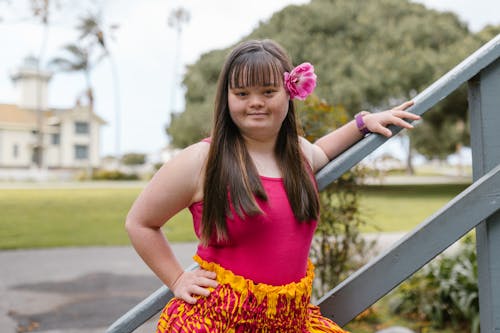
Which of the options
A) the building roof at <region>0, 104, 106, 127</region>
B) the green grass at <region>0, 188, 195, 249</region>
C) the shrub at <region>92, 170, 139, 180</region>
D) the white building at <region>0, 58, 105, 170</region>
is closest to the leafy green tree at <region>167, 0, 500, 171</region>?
the green grass at <region>0, 188, 195, 249</region>

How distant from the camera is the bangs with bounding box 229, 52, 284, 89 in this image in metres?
1.55

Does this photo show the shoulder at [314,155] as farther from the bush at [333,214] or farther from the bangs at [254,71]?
the bush at [333,214]

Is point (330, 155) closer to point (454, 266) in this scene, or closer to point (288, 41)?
point (454, 266)

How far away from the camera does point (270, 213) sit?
151 cm

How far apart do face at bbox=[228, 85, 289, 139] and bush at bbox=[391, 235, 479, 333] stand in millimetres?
3134

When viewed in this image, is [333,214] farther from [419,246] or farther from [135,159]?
[135,159]

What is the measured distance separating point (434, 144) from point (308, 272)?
4119cm

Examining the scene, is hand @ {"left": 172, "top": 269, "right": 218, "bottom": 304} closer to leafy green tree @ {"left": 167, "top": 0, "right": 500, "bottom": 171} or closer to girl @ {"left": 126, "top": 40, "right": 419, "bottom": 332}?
girl @ {"left": 126, "top": 40, "right": 419, "bottom": 332}

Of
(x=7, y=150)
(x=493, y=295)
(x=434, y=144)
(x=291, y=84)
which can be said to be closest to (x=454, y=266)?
(x=493, y=295)

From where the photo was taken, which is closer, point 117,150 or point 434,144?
point 434,144

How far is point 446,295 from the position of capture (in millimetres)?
4520

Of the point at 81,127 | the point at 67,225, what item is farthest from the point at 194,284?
the point at 81,127

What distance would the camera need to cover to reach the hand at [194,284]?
4.94 feet

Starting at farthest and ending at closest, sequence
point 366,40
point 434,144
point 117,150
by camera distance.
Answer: point 117,150 < point 434,144 < point 366,40
